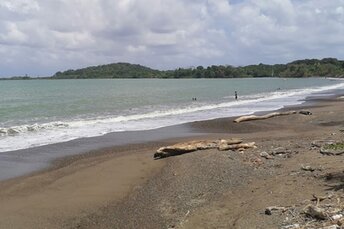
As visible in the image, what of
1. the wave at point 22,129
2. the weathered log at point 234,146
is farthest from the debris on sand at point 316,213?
the wave at point 22,129

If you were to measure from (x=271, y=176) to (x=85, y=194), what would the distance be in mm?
4620

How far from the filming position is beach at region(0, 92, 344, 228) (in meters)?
8.42

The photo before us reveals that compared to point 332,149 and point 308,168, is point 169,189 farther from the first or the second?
point 332,149

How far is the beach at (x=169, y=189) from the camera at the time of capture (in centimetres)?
842

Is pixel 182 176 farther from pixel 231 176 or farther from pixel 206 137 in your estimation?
pixel 206 137

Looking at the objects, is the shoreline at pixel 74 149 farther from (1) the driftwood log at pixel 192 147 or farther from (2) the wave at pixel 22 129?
(2) the wave at pixel 22 129

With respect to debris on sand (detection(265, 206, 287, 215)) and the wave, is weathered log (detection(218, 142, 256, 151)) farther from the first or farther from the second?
the wave

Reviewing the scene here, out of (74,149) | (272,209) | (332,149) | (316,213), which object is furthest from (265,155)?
(74,149)

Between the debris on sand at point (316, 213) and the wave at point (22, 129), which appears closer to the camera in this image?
the debris on sand at point (316, 213)

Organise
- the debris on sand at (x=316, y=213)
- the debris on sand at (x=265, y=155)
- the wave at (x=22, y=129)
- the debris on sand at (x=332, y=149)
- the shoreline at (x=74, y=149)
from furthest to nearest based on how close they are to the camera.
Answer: the wave at (x=22, y=129) → the shoreline at (x=74, y=149) → the debris on sand at (x=265, y=155) → the debris on sand at (x=332, y=149) → the debris on sand at (x=316, y=213)

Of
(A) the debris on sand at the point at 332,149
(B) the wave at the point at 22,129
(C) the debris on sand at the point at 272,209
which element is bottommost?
(B) the wave at the point at 22,129

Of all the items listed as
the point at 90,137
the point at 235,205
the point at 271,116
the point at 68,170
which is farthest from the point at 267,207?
the point at 271,116

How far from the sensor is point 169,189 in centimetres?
1055

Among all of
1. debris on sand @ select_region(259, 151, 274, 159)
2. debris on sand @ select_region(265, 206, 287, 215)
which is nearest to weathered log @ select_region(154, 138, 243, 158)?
debris on sand @ select_region(259, 151, 274, 159)
